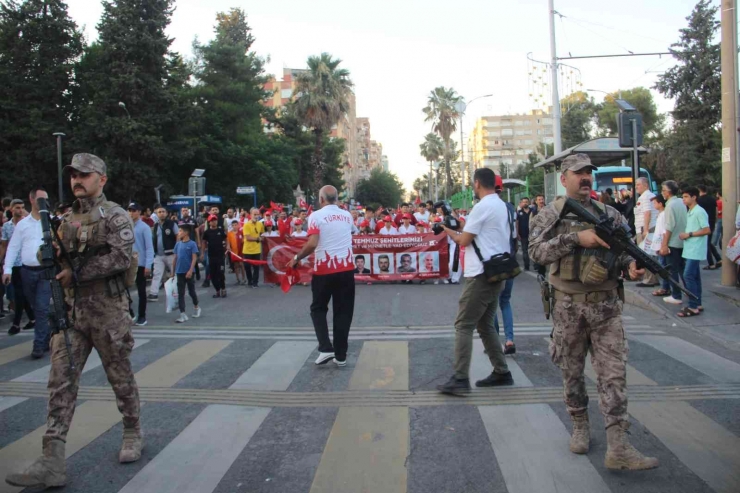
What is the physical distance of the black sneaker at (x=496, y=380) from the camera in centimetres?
567

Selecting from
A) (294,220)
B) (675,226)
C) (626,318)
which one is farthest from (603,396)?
(294,220)

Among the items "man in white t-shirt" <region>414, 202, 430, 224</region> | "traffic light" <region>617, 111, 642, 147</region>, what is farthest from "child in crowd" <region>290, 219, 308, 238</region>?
"traffic light" <region>617, 111, 642, 147</region>

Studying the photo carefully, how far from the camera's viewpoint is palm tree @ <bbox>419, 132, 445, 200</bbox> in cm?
9381

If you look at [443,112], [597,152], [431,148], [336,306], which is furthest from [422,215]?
[431,148]

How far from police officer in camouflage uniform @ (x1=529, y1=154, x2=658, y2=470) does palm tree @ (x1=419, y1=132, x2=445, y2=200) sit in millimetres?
89746

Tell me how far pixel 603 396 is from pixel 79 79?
133ft

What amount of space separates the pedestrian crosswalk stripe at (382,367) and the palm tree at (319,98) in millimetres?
39123

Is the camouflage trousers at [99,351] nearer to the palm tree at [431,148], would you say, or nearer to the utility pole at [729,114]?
the utility pole at [729,114]

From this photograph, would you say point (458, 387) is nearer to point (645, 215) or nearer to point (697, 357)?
point (697, 357)

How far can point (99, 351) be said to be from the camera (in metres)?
4.11

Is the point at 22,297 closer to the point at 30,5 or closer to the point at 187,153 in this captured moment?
the point at 187,153

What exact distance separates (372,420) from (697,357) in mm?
3988

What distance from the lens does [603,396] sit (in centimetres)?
387

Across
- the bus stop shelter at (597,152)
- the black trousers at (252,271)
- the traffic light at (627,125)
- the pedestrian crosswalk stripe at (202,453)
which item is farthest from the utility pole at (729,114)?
the black trousers at (252,271)
